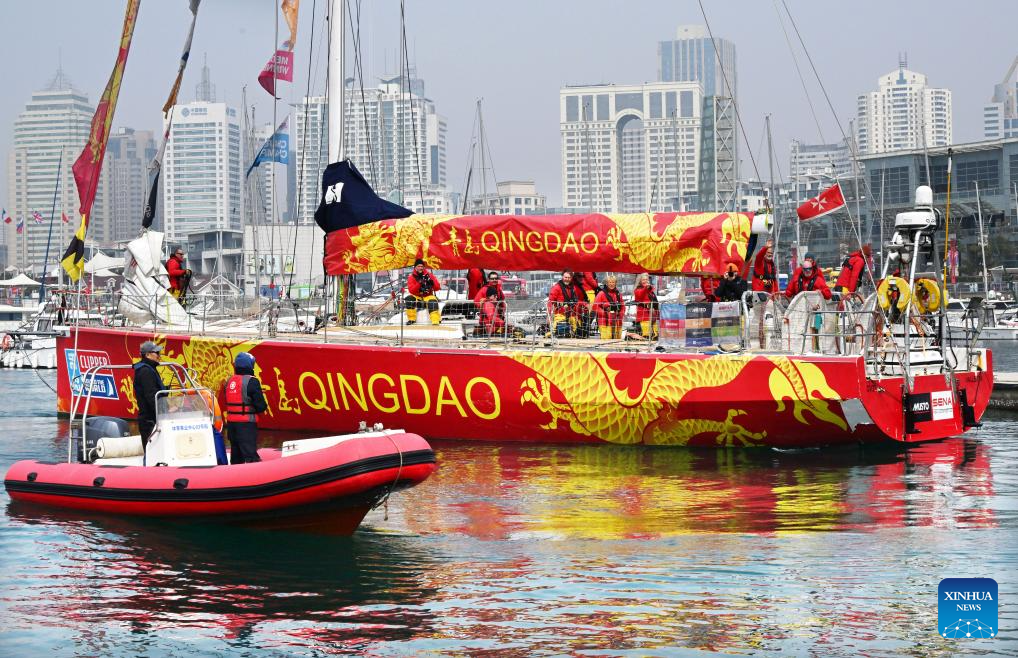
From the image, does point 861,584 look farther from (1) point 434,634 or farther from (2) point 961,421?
(2) point 961,421

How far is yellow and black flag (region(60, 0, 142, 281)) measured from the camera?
16.8 meters

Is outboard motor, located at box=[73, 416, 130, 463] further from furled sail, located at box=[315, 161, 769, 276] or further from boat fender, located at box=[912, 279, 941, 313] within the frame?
boat fender, located at box=[912, 279, 941, 313]

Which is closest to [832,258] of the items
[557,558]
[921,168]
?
[921,168]

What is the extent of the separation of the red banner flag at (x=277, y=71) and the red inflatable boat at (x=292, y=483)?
1119cm

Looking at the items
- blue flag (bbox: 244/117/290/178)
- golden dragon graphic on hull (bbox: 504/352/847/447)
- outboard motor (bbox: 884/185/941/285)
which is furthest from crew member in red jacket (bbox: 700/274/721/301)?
blue flag (bbox: 244/117/290/178)

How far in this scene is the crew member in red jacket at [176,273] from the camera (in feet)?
68.5

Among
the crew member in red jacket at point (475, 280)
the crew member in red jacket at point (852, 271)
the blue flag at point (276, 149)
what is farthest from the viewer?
the blue flag at point (276, 149)

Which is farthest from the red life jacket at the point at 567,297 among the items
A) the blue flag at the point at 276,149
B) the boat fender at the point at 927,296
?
the blue flag at the point at 276,149

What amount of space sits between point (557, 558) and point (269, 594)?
244 centimetres

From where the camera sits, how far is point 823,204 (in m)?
17.3

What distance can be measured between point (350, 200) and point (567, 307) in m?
3.81

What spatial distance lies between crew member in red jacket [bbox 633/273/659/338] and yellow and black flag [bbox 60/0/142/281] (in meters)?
8.03

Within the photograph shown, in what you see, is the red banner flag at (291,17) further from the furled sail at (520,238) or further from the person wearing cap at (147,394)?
the person wearing cap at (147,394)

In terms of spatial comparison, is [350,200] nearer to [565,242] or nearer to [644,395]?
[565,242]
